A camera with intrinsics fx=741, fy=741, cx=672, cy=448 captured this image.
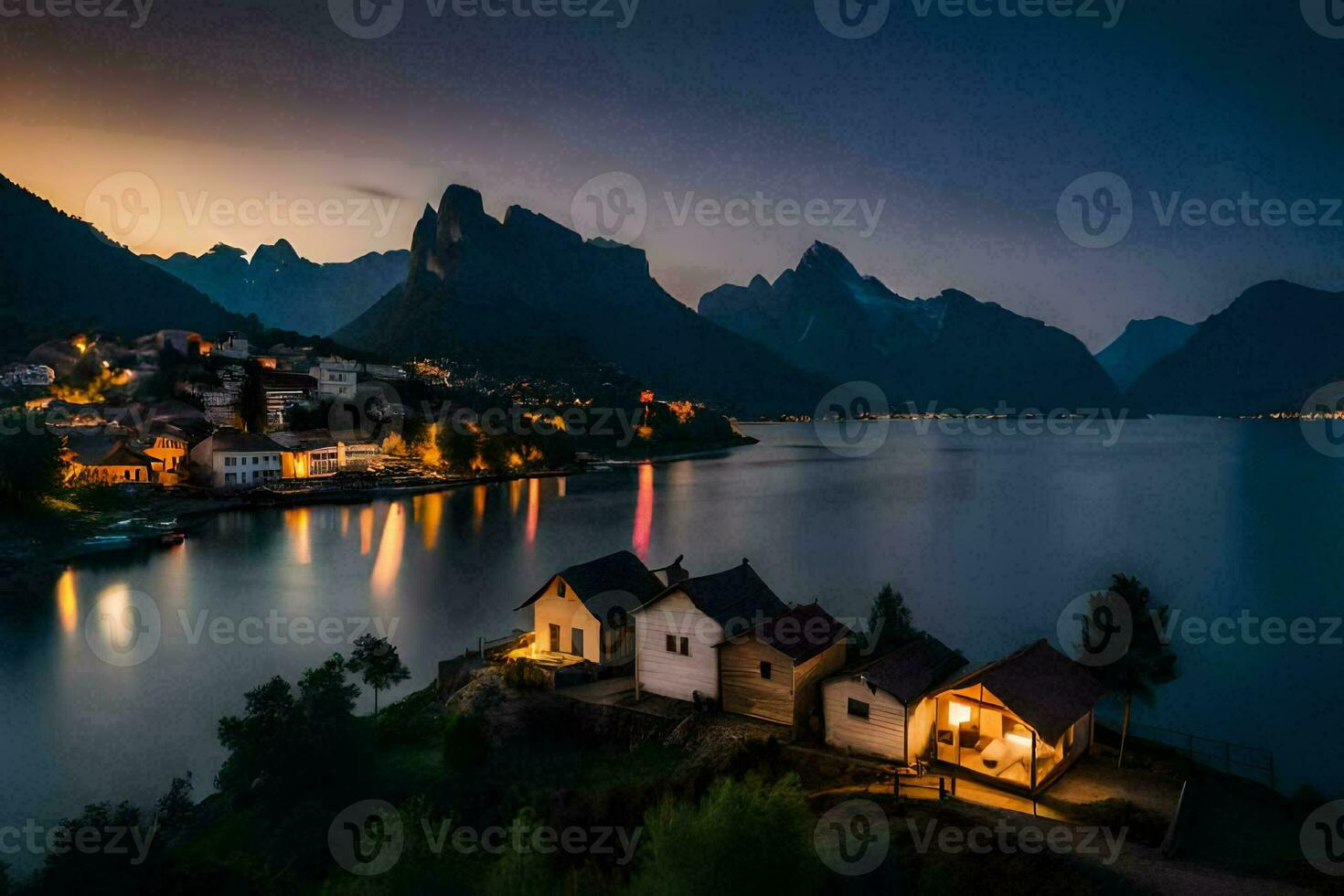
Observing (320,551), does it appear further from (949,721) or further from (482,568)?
(949,721)

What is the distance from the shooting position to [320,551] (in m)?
40.6

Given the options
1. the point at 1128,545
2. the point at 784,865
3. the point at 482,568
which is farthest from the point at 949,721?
the point at 1128,545

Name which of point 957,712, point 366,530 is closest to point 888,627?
point 957,712

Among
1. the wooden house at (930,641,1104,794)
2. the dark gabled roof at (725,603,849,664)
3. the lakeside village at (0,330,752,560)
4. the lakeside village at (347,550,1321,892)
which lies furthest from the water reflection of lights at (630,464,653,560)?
the wooden house at (930,641,1104,794)

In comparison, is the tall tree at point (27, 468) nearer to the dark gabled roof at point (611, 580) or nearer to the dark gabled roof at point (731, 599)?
the dark gabled roof at point (611, 580)

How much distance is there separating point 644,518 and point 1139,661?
131 ft

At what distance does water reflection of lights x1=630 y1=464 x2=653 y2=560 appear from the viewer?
42.0m

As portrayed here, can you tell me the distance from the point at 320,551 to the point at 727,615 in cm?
3267

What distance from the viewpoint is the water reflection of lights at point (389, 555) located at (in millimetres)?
33062

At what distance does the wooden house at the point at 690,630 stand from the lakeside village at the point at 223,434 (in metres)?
36.5

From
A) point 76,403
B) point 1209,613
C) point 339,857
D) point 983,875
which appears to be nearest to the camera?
point 983,875

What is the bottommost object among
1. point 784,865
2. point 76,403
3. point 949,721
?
point 949,721

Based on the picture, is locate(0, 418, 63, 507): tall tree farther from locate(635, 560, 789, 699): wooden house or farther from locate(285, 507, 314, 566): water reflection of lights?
locate(635, 560, 789, 699): wooden house

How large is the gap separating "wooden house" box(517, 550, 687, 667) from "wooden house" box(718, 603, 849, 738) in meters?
3.20
